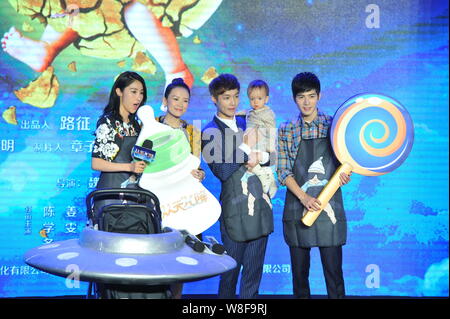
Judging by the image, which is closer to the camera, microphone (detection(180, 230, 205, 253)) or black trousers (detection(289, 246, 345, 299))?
microphone (detection(180, 230, 205, 253))

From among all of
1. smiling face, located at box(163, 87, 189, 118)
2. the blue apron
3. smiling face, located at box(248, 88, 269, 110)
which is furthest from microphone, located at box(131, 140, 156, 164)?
the blue apron

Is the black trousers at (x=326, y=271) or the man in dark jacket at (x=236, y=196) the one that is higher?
the man in dark jacket at (x=236, y=196)

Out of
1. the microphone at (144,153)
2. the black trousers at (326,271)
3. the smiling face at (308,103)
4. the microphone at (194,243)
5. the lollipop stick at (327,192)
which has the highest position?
the smiling face at (308,103)

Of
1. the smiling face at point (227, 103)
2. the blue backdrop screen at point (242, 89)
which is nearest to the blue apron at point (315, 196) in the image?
the smiling face at point (227, 103)

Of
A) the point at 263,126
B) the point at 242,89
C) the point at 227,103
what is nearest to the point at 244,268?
the point at 263,126

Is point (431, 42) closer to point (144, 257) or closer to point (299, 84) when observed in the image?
point (299, 84)

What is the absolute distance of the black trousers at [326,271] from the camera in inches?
149

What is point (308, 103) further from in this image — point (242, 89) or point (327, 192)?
point (242, 89)

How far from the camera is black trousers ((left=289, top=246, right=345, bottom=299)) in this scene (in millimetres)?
3773

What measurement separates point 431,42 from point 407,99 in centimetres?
51

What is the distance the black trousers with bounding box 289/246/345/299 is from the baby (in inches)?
18.9

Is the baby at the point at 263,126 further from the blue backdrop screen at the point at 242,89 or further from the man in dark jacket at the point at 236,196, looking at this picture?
the blue backdrop screen at the point at 242,89

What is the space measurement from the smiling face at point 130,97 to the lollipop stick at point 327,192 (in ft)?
4.36

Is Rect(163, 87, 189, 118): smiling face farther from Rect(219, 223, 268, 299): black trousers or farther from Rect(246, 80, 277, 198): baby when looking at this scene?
Rect(219, 223, 268, 299): black trousers
